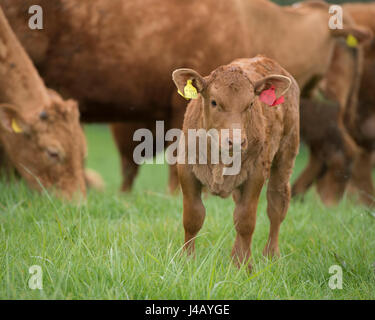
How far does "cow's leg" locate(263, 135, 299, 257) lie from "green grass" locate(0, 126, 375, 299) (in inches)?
5.5

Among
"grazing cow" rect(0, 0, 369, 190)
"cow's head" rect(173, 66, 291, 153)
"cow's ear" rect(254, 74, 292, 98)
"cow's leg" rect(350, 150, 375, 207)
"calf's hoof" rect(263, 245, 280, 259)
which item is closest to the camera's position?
"cow's head" rect(173, 66, 291, 153)

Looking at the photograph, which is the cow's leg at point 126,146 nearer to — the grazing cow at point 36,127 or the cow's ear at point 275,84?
the grazing cow at point 36,127

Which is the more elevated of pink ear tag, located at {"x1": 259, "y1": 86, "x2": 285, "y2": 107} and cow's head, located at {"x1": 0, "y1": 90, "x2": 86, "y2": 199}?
pink ear tag, located at {"x1": 259, "y1": 86, "x2": 285, "y2": 107}

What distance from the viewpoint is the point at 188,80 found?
9.76 ft

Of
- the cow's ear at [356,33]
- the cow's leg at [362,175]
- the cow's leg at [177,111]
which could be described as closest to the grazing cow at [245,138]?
the cow's leg at [177,111]

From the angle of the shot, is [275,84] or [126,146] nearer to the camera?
[275,84]

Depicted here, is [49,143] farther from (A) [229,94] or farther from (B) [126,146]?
(B) [126,146]

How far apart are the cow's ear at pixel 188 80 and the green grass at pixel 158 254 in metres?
0.83

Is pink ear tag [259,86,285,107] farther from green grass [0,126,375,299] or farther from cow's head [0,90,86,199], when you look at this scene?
cow's head [0,90,86,199]

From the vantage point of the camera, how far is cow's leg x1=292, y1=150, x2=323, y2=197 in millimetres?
7188

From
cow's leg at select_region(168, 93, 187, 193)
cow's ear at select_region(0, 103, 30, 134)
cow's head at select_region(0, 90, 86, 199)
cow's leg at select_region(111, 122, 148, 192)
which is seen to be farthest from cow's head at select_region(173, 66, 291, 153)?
cow's leg at select_region(111, 122, 148, 192)

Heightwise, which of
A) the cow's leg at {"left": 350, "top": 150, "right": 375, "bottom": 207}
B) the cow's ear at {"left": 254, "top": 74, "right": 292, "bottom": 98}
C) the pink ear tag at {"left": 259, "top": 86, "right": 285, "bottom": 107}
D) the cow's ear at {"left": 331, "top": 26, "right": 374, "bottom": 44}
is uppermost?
the cow's ear at {"left": 331, "top": 26, "right": 374, "bottom": 44}

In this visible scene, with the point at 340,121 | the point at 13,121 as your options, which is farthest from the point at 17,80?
the point at 340,121

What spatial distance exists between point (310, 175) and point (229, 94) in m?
4.53
